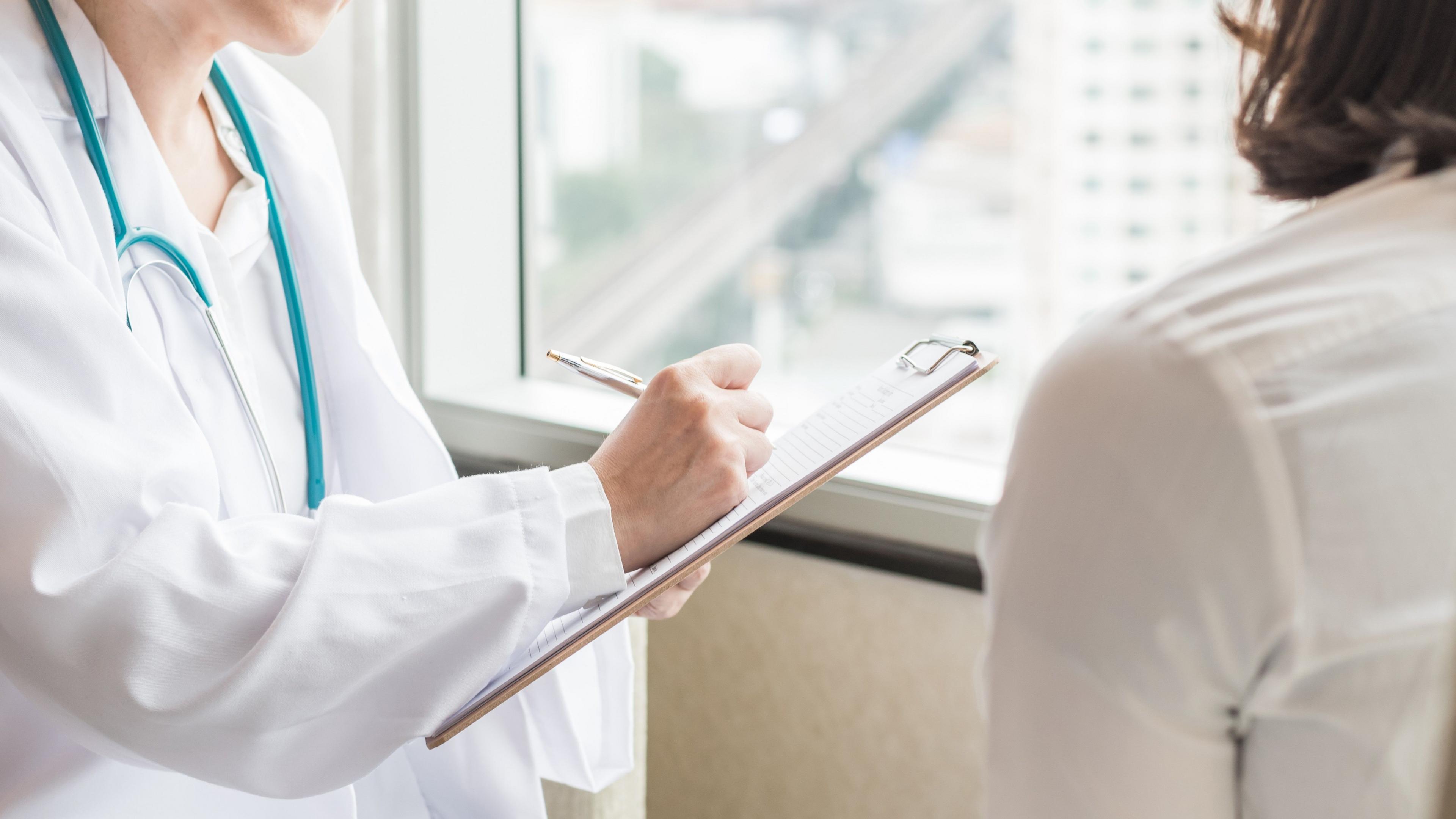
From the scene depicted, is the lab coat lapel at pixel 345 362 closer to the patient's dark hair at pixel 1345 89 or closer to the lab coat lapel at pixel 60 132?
the lab coat lapel at pixel 60 132

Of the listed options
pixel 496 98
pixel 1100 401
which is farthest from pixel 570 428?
pixel 1100 401

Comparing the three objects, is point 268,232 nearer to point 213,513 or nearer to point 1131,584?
point 213,513

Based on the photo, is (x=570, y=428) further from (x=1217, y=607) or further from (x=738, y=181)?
(x=738, y=181)

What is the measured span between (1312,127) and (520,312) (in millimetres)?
1420

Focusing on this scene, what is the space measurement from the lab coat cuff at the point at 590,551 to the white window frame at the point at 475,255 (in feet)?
2.31

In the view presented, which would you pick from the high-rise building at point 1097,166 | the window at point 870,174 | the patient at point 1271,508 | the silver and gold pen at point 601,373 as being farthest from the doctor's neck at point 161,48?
the high-rise building at point 1097,166

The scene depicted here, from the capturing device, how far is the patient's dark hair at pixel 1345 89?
40cm

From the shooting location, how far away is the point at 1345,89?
0.42m

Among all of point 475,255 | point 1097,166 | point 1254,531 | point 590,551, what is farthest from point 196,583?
point 1097,166

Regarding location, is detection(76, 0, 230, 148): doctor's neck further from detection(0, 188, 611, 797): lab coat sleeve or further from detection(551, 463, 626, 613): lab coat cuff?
detection(551, 463, 626, 613): lab coat cuff

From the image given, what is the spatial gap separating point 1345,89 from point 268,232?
2.88ft

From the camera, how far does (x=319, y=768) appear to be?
2.20 ft

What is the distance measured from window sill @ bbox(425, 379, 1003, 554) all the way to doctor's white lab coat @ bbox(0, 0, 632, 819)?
376mm

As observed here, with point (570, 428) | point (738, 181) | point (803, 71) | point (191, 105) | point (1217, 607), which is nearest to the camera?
point (1217, 607)
